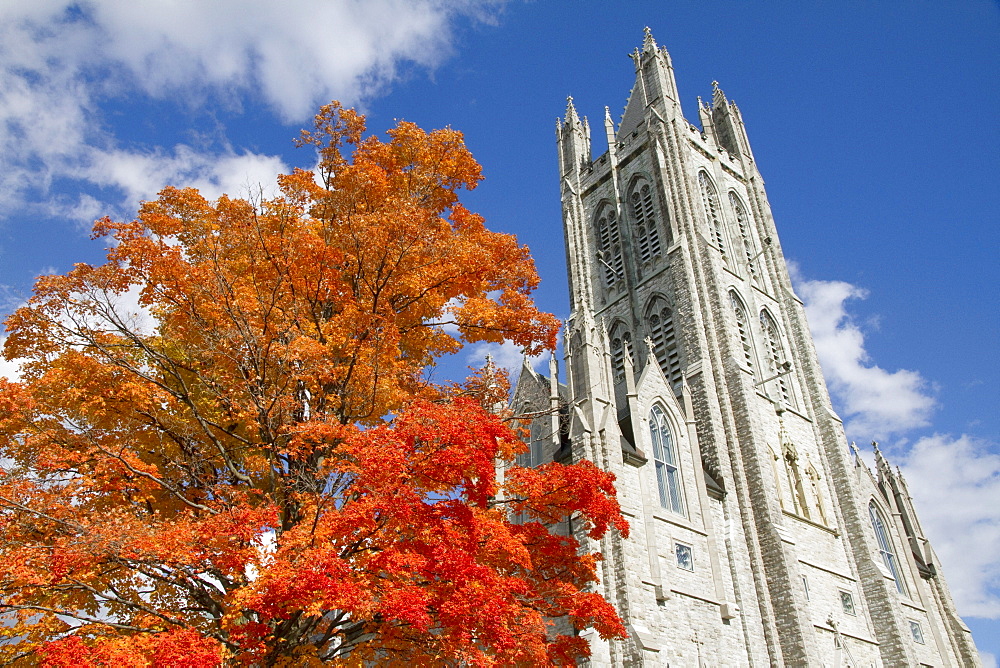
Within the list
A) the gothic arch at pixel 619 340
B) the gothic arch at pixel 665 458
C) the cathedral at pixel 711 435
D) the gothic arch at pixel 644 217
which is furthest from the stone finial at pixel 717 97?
the gothic arch at pixel 665 458

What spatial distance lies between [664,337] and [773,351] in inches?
220

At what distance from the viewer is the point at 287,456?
9.91 meters

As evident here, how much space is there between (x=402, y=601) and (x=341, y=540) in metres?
1.33

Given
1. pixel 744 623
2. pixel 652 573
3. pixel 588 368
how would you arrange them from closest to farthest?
pixel 652 573, pixel 744 623, pixel 588 368

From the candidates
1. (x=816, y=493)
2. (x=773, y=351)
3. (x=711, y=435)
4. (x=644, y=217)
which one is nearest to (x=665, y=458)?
(x=711, y=435)

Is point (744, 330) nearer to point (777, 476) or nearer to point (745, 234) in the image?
point (777, 476)

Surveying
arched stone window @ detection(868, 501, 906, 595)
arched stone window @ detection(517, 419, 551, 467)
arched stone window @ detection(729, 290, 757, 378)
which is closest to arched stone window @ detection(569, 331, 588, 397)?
arched stone window @ detection(517, 419, 551, 467)

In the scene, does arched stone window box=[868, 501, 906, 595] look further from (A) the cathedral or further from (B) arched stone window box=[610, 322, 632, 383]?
(B) arched stone window box=[610, 322, 632, 383]

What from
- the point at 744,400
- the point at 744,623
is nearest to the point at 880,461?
the point at 744,400

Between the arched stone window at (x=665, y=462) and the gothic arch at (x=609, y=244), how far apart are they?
1212 centimetres

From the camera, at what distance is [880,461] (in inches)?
1340

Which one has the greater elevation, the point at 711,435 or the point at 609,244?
the point at 609,244

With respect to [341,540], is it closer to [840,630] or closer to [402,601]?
[402,601]

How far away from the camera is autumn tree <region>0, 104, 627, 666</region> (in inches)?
304
